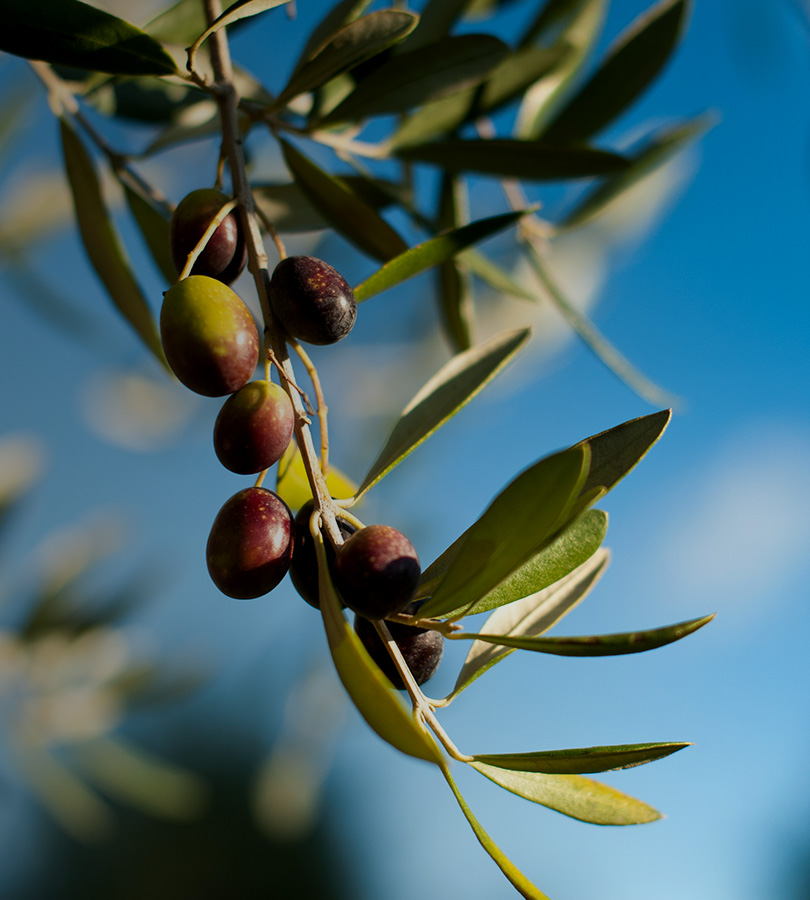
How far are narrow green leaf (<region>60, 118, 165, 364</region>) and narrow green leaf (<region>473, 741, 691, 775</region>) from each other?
0.47m

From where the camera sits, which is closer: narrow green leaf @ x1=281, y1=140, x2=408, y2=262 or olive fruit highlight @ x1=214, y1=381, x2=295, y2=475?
olive fruit highlight @ x1=214, y1=381, x2=295, y2=475

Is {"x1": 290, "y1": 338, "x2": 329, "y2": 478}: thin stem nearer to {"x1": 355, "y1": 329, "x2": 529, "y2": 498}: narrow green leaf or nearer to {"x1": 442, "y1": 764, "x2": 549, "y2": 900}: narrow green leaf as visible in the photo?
{"x1": 355, "y1": 329, "x2": 529, "y2": 498}: narrow green leaf

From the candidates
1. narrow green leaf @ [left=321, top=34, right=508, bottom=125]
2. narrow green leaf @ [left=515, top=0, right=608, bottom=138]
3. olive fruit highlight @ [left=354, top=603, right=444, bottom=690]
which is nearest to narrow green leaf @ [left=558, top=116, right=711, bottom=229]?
narrow green leaf @ [left=515, top=0, right=608, bottom=138]

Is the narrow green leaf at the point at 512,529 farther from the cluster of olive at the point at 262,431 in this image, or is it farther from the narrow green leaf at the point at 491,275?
the narrow green leaf at the point at 491,275

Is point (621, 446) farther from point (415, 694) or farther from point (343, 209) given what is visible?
point (343, 209)

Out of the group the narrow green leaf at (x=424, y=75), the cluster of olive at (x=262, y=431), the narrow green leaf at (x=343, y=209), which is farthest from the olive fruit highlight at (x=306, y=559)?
the narrow green leaf at (x=424, y=75)

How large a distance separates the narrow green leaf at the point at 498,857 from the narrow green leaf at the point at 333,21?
0.52 m

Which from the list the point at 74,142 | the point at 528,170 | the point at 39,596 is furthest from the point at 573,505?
the point at 39,596

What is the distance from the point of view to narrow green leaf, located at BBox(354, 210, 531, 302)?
45 cm

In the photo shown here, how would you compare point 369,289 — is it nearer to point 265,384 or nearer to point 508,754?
point 265,384

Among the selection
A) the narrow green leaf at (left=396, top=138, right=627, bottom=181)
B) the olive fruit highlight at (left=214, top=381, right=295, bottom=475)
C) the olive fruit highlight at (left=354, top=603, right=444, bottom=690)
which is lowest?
the olive fruit highlight at (left=354, top=603, right=444, bottom=690)

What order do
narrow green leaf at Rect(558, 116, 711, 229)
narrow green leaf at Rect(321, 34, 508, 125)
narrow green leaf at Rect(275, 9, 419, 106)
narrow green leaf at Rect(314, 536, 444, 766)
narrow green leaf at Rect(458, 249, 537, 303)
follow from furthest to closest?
narrow green leaf at Rect(558, 116, 711, 229) < narrow green leaf at Rect(458, 249, 537, 303) < narrow green leaf at Rect(321, 34, 508, 125) < narrow green leaf at Rect(275, 9, 419, 106) < narrow green leaf at Rect(314, 536, 444, 766)

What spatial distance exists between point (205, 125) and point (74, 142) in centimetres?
14

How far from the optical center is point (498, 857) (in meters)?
0.34
